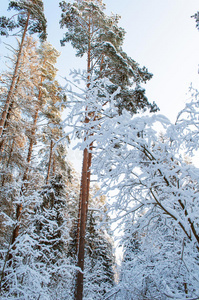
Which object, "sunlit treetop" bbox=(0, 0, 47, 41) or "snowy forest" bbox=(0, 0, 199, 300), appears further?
"sunlit treetop" bbox=(0, 0, 47, 41)

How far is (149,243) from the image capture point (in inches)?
120

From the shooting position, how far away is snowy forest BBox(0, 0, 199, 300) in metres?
2.26

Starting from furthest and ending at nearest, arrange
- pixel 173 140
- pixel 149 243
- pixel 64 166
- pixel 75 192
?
pixel 75 192 < pixel 64 166 < pixel 149 243 < pixel 173 140

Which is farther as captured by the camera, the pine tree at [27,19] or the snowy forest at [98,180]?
the pine tree at [27,19]

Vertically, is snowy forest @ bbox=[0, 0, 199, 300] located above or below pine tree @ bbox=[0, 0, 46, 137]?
below

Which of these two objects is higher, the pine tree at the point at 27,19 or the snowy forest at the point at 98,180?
the pine tree at the point at 27,19

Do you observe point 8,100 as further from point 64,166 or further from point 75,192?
point 75,192

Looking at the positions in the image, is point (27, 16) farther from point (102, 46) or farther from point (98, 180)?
point (98, 180)

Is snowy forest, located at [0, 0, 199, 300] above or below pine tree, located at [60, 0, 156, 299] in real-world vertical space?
below

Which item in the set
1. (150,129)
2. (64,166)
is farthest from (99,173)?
(64,166)

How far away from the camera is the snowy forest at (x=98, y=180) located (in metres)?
2.26

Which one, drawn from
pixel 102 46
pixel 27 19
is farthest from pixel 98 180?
pixel 27 19

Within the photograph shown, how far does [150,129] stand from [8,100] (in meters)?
7.77

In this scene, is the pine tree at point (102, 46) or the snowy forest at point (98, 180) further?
the pine tree at point (102, 46)
